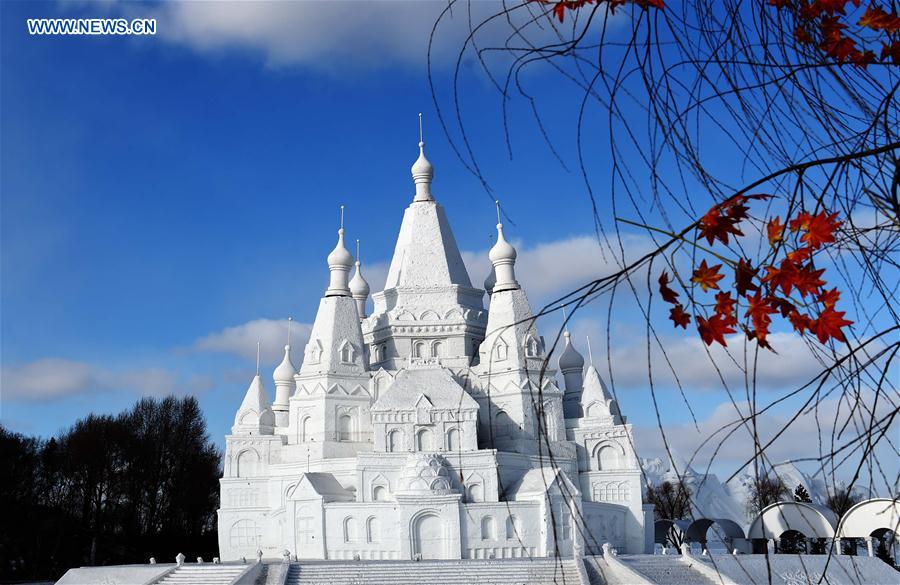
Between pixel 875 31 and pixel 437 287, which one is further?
pixel 437 287

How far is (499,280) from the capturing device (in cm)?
4116

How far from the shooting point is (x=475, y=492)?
116 ft

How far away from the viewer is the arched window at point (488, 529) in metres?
33.2

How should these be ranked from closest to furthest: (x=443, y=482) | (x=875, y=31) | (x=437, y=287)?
(x=875, y=31) → (x=443, y=482) → (x=437, y=287)

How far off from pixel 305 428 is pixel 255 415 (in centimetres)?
369

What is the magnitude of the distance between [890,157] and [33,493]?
4966cm

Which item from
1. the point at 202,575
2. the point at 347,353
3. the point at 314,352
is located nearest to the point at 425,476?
the point at 347,353

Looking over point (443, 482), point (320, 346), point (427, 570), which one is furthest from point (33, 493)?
point (427, 570)

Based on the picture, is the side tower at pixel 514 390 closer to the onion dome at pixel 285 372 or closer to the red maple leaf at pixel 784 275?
the onion dome at pixel 285 372

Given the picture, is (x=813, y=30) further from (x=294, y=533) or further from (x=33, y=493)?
(x=33, y=493)

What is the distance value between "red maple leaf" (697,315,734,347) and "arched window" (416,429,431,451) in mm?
33842

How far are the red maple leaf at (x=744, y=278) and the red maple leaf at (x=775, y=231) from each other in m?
0.14

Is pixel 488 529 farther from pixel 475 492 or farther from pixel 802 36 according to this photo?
pixel 802 36

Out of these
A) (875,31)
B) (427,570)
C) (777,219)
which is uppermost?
(875,31)
